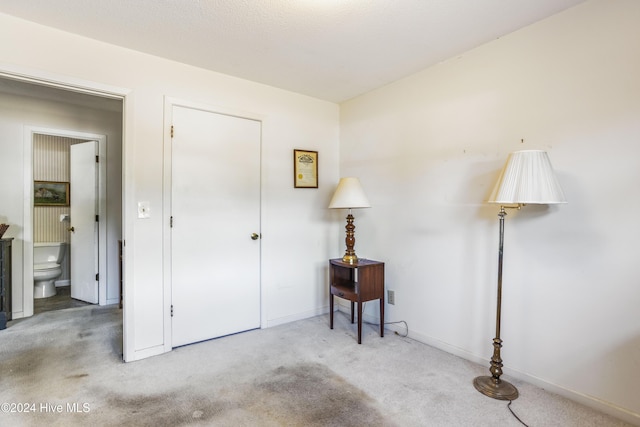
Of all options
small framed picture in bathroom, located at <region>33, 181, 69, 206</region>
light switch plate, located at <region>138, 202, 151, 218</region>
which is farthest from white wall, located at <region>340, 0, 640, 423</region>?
small framed picture in bathroom, located at <region>33, 181, 69, 206</region>

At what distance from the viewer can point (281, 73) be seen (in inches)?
113

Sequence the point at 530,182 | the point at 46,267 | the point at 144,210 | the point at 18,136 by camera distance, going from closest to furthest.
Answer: the point at 530,182
the point at 144,210
the point at 18,136
the point at 46,267

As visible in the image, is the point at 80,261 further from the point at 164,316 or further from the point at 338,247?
the point at 338,247

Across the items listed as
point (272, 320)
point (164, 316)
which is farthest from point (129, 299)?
point (272, 320)

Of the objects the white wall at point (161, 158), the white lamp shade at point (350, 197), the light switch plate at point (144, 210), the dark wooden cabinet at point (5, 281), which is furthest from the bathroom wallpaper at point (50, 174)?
the white lamp shade at point (350, 197)

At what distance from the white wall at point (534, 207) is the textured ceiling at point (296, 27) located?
0.89ft

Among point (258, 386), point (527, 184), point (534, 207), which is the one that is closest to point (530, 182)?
point (527, 184)

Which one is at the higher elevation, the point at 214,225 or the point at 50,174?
the point at 50,174

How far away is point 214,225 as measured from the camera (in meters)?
2.90

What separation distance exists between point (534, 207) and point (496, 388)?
3.85 feet

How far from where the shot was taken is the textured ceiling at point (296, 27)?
6.23 ft

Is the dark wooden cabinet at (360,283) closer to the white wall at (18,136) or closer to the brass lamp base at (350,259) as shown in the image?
the brass lamp base at (350,259)

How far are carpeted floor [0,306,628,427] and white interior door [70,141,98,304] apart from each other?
1.04m

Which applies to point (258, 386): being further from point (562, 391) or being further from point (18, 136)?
point (18, 136)
